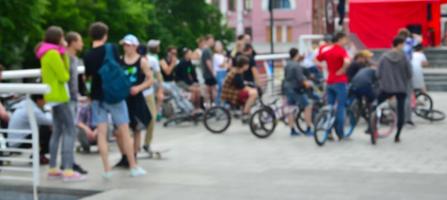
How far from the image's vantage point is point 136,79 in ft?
41.9

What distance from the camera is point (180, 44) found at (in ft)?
221

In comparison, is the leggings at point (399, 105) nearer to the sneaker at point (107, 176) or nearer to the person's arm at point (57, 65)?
the sneaker at point (107, 176)

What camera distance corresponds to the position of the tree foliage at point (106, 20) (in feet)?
127

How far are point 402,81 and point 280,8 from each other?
79004 mm

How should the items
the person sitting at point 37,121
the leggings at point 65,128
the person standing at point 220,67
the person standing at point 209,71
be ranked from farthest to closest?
the person standing at point 220,67
the person standing at point 209,71
the person sitting at point 37,121
the leggings at point 65,128

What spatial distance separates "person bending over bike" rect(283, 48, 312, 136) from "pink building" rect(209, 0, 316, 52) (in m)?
75.6

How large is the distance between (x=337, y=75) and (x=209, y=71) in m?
6.12

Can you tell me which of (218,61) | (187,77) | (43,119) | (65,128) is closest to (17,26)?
(218,61)

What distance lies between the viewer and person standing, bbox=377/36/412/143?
52.3 feet

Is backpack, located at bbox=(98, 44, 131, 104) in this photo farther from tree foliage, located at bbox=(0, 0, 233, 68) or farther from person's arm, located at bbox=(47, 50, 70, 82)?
tree foliage, located at bbox=(0, 0, 233, 68)

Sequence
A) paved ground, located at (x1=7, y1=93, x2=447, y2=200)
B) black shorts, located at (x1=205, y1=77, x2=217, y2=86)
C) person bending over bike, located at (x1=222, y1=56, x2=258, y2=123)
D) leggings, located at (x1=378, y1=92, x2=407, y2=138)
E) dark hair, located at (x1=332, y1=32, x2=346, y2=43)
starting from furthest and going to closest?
black shorts, located at (x1=205, y1=77, x2=217, y2=86) < person bending over bike, located at (x1=222, y1=56, x2=258, y2=123) < dark hair, located at (x1=332, y1=32, x2=346, y2=43) < leggings, located at (x1=378, y1=92, x2=407, y2=138) < paved ground, located at (x1=7, y1=93, x2=447, y2=200)

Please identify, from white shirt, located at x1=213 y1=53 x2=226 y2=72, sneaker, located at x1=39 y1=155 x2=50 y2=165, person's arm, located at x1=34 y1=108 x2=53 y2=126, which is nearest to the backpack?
person's arm, located at x1=34 y1=108 x2=53 y2=126

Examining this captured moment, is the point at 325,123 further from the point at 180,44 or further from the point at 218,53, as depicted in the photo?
the point at 180,44

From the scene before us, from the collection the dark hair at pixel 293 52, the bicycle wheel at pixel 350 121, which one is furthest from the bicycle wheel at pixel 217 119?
the bicycle wheel at pixel 350 121
